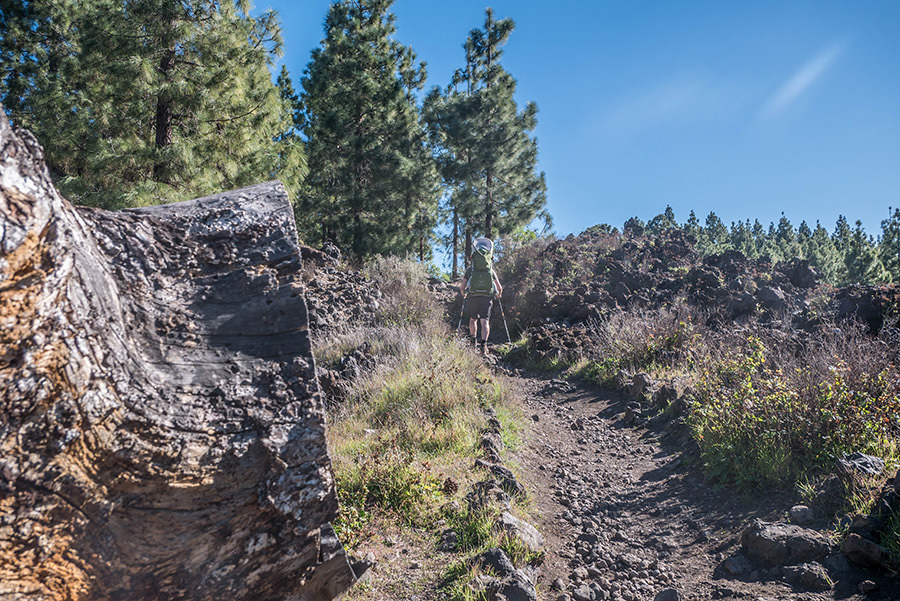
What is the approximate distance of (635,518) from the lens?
14.3 feet

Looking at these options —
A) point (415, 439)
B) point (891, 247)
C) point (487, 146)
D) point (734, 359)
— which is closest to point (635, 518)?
point (415, 439)

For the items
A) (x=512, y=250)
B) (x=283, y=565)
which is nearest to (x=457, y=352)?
(x=283, y=565)

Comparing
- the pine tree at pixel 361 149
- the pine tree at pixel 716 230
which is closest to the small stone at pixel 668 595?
the pine tree at pixel 361 149

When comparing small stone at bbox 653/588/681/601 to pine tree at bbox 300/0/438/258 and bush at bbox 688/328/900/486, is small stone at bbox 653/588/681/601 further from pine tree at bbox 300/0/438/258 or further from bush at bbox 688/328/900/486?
pine tree at bbox 300/0/438/258

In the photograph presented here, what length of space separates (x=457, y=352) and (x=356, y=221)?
13364 mm

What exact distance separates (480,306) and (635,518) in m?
6.18

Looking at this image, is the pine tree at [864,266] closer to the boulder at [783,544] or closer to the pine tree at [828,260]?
the pine tree at [828,260]

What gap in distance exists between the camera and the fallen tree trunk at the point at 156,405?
1.64 metres

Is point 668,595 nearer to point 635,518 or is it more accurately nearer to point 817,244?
point 635,518

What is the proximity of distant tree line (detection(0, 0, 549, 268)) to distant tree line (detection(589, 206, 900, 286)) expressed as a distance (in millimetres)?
7560

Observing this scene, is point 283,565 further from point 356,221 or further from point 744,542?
point 356,221

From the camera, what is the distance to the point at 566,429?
22.0ft

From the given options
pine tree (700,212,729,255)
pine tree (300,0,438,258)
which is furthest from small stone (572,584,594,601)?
pine tree (700,212,729,255)

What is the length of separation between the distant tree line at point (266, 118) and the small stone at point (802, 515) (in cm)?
1110
